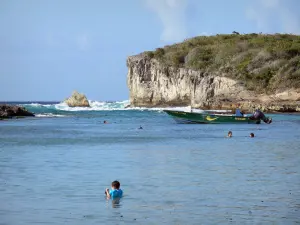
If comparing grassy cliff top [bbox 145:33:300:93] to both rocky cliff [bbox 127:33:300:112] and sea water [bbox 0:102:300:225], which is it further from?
sea water [bbox 0:102:300:225]

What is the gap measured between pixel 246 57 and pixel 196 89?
33.0 ft

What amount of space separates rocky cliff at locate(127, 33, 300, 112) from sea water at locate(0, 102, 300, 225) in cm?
5848

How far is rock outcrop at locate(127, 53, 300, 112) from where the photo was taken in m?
96.4

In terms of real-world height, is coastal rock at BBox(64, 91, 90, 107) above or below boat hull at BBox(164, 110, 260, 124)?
above

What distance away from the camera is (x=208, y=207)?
16.8m

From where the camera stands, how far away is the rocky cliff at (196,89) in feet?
318

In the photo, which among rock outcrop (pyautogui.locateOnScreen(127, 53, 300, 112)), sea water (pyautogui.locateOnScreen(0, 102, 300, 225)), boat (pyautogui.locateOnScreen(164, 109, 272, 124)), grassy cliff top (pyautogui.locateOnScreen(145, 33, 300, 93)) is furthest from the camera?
grassy cliff top (pyautogui.locateOnScreen(145, 33, 300, 93))

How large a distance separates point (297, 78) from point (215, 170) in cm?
8069

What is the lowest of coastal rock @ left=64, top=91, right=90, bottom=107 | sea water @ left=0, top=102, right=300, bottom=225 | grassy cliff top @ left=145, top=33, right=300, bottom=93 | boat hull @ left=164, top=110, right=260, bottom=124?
sea water @ left=0, top=102, right=300, bottom=225

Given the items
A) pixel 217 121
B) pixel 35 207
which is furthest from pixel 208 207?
pixel 217 121

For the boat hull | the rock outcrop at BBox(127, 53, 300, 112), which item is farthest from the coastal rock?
the boat hull

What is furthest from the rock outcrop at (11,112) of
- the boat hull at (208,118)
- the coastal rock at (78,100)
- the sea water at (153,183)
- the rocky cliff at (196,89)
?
the coastal rock at (78,100)

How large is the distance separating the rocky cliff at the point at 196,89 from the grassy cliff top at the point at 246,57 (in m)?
0.46

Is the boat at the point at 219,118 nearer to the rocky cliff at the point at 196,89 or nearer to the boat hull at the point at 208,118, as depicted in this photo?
the boat hull at the point at 208,118
